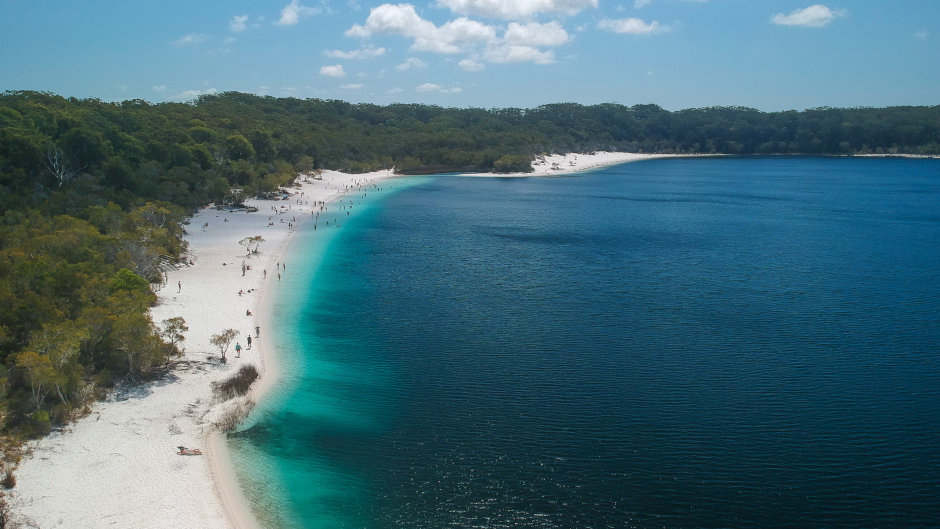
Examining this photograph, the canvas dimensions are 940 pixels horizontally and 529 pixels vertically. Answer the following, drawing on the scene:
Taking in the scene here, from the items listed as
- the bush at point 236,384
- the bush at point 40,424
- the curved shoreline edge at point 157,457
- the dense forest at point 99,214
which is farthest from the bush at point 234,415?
the bush at point 40,424

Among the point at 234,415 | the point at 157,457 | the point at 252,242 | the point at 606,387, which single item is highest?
the point at 252,242

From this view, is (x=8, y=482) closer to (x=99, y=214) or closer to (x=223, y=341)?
(x=223, y=341)

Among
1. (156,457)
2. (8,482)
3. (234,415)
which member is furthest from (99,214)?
Result: (8,482)

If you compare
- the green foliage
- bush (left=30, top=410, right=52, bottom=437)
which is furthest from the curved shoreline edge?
the green foliage

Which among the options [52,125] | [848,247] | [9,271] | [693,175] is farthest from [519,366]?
[693,175]

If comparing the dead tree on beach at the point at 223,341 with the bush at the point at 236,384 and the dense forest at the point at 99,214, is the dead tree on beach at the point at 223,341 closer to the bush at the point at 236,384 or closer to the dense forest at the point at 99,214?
the bush at the point at 236,384

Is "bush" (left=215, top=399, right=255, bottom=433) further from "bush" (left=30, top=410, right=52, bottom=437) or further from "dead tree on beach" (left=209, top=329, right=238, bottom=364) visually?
"bush" (left=30, top=410, right=52, bottom=437)
